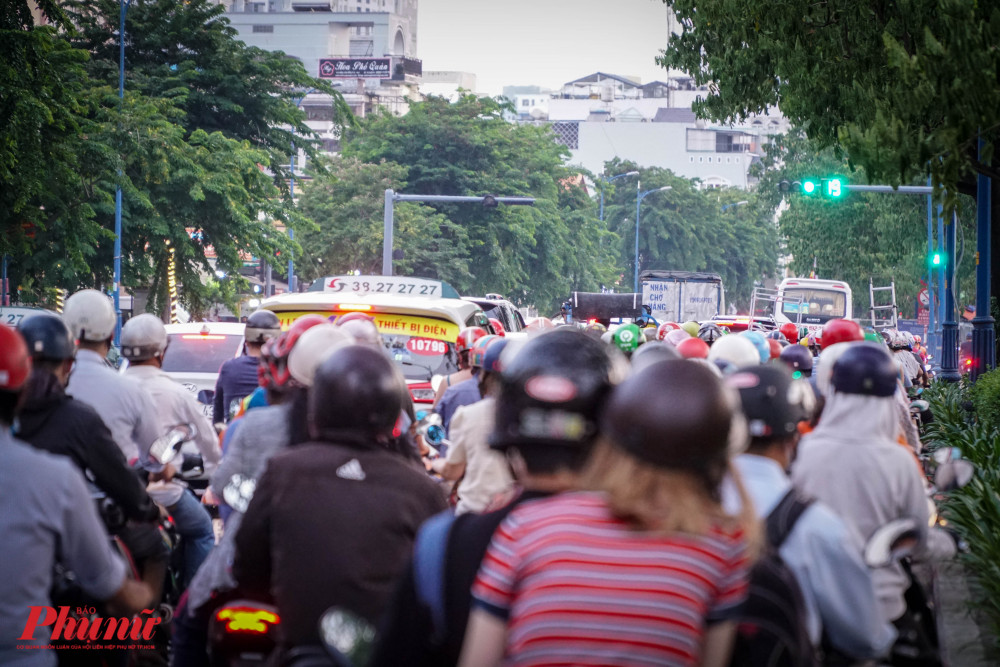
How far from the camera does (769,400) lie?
4.12 meters

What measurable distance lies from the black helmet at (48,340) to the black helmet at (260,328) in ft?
Answer: 13.6

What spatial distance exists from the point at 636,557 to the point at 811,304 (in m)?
47.9

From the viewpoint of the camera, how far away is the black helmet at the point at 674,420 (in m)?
2.50

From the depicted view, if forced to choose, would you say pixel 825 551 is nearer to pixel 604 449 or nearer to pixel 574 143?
pixel 604 449

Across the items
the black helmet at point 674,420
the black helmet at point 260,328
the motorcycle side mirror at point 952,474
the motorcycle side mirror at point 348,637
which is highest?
the black helmet at point 260,328

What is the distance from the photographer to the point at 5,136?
19062 mm

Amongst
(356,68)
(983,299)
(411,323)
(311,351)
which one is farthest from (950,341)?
(356,68)

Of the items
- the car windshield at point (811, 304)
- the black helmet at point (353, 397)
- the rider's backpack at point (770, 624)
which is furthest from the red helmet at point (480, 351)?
the car windshield at point (811, 304)

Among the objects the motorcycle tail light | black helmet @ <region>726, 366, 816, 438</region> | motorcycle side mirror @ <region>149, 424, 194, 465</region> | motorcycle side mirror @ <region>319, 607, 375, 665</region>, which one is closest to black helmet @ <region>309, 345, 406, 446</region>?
the motorcycle tail light

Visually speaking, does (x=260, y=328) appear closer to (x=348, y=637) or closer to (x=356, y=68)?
(x=348, y=637)

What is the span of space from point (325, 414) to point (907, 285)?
56.2m

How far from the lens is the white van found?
160 ft

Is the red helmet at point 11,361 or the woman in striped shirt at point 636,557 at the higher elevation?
the red helmet at point 11,361

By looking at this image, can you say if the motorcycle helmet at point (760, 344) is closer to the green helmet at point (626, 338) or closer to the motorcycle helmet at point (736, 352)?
the motorcycle helmet at point (736, 352)
